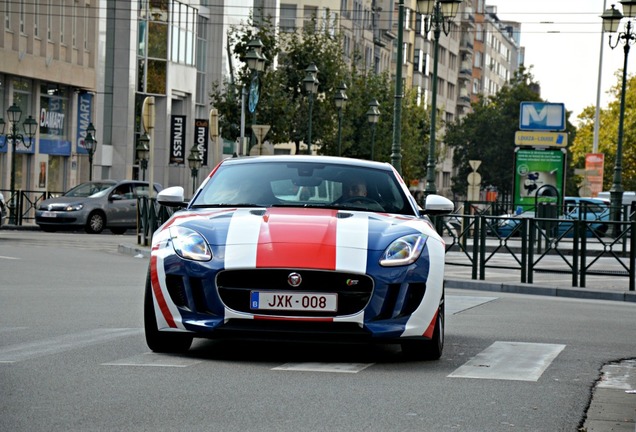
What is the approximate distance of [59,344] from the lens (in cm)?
1050

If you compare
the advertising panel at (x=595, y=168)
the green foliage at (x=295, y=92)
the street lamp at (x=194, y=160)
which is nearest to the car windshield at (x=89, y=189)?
the green foliage at (x=295, y=92)

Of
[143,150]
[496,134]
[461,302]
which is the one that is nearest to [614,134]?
[496,134]

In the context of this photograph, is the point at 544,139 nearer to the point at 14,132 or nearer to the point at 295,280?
the point at 14,132

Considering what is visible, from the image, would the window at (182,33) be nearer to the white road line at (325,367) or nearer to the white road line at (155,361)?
the white road line at (155,361)

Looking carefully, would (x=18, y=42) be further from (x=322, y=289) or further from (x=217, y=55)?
(x=322, y=289)

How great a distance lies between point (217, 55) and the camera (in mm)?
76312

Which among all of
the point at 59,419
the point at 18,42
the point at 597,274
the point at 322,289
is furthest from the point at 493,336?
the point at 18,42

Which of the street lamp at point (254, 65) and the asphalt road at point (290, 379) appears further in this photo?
the street lamp at point (254, 65)

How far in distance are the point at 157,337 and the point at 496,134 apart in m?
109

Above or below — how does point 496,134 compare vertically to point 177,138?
above

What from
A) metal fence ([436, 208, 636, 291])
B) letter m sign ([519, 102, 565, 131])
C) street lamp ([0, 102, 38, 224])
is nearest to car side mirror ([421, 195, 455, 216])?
metal fence ([436, 208, 636, 291])

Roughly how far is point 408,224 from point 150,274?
178cm

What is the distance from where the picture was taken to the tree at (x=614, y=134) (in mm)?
94375

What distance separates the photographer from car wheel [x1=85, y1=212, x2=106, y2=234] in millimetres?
41562
